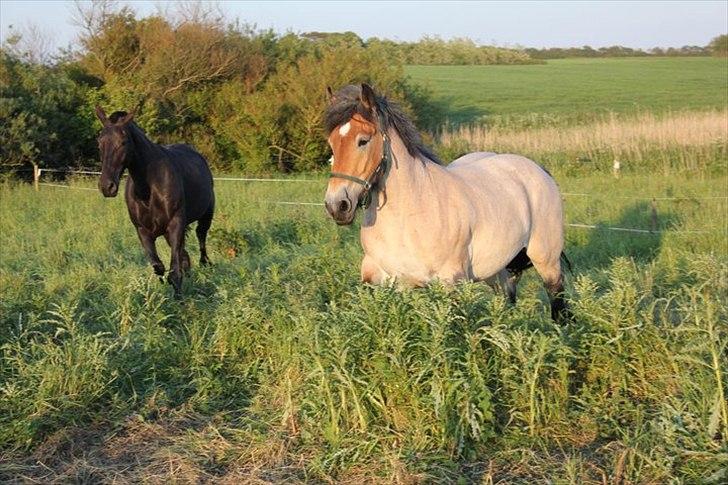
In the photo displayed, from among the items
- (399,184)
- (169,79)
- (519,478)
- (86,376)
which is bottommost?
(519,478)

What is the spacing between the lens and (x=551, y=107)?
1513 inches

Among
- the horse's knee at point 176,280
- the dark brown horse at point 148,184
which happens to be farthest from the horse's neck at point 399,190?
the dark brown horse at point 148,184

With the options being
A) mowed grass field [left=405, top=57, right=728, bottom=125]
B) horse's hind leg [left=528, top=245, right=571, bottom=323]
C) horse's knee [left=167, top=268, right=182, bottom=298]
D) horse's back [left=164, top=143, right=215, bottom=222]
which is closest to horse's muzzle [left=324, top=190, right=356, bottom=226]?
horse's hind leg [left=528, top=245, right=571, bottom=323]

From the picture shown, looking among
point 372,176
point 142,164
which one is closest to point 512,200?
point 372,176

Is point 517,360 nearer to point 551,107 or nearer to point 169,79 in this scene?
point 169,79

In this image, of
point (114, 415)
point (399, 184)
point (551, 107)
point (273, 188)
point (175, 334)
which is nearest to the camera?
point (114, 415)

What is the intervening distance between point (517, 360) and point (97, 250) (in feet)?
23.7

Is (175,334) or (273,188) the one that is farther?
(273,188)

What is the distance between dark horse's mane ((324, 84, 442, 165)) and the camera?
4.68 metres

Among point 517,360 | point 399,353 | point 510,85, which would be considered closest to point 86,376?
point 399,353

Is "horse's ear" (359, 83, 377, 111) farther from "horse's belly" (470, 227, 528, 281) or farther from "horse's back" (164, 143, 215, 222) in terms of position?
"horse's back" (164, 143, 215, 222)

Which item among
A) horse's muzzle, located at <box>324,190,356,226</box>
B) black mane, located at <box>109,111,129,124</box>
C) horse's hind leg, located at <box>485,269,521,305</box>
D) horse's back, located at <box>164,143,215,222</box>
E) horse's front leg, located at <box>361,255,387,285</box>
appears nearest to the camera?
horse's muzzle, located at <box>324,190,356,226</box>

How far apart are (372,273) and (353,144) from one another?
90 cm

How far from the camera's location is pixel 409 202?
4.92 meters
